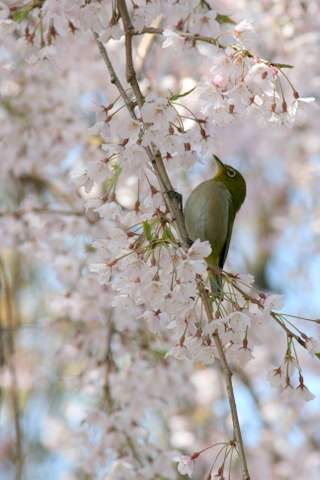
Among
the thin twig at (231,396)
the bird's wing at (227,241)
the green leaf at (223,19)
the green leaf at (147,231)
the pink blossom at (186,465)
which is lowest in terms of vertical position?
the bird's wing at (227,241)

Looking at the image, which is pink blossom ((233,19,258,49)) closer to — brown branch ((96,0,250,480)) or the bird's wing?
brown branch ((96,0,250,480))

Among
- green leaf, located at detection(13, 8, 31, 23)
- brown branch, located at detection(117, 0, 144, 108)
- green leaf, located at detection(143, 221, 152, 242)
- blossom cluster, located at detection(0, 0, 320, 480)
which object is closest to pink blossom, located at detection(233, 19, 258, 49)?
blossom cluster, located at detection(0, 0, 320, 480)

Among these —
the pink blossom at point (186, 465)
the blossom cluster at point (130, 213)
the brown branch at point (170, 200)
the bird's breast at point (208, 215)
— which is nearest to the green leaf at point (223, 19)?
the blossom cluster at point (130, 213)

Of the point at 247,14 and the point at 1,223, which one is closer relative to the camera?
the point at 1,223

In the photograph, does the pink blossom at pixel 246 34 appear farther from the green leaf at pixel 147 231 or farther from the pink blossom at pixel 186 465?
the pink blossom at pixel 186 465

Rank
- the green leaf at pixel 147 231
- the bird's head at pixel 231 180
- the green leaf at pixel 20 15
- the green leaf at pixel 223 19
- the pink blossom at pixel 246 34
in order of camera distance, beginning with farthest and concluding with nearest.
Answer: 1. the bird's head at pixel 231 180
2. the green leaf at pixel 223 19
3. the green leaf at pixel 20 15
4. the pink blossom at pixel 246 34
5. the green leaf at pixel 147 231

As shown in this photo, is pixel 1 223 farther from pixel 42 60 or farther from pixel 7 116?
pixel 42 60

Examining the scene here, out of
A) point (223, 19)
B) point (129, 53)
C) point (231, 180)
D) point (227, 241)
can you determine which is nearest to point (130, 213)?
point (129, 53)

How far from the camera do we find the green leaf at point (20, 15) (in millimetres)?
2234

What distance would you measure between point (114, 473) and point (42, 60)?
1738 mm

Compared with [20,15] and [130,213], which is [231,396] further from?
[20,15]

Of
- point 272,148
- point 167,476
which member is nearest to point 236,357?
point 167,476

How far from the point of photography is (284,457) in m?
6.30

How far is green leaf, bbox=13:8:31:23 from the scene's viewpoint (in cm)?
223
